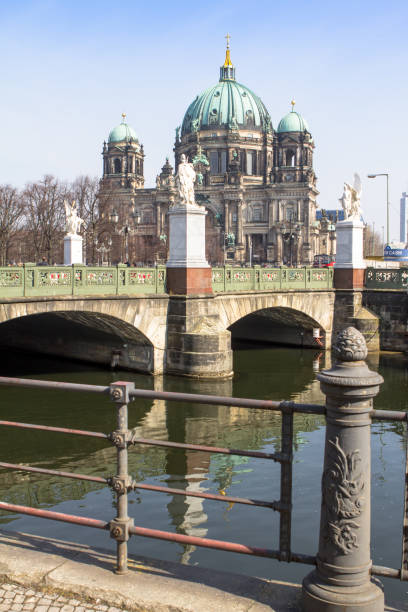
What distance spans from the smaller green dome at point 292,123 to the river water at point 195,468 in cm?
9850

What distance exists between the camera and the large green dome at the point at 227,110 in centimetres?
11894

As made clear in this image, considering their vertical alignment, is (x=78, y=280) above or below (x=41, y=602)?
above

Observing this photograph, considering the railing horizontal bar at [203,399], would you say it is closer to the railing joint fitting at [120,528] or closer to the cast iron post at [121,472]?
the cast iron post at [121,472]

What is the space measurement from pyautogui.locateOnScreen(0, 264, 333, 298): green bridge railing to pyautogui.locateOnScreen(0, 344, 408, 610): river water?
361 centimetres

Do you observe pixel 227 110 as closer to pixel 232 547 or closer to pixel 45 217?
pixel 45 217

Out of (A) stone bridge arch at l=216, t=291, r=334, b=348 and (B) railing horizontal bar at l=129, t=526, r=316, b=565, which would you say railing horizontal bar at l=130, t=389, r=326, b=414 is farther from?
(A) stone bridge arch at l=216, t=291, r=334, b=348

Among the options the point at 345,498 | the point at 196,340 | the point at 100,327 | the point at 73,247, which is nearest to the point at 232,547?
the point at 345,498

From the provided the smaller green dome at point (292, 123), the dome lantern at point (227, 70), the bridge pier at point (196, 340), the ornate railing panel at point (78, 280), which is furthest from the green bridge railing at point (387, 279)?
the dome lantern at point (227, 70)

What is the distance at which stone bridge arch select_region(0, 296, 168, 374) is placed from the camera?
71.4 feet

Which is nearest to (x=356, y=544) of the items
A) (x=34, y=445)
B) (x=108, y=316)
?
(x=34, y=445)

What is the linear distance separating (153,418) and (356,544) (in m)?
15.8

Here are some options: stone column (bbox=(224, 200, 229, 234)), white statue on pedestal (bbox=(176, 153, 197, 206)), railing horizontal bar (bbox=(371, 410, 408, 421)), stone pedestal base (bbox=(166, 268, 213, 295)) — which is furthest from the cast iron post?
stone column (bbox=(224, 200, 229, 234))

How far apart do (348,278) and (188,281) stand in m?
12.3

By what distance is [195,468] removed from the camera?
14672mm
